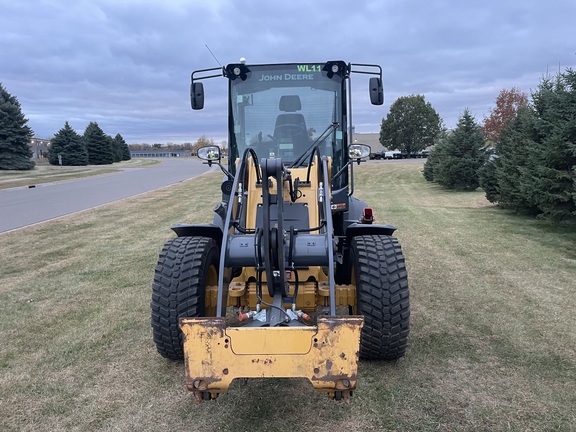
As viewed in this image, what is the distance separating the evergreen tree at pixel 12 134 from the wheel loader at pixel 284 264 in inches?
1451

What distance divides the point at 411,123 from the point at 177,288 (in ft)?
213

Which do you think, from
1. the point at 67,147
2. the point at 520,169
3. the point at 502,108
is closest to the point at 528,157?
the point at 520,169

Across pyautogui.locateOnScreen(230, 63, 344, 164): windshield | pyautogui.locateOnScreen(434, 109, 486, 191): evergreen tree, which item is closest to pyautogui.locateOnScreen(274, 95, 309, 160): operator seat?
pyautogui.locateOnScreen(230, 63, 344, 164): windshield

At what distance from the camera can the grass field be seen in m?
3.36

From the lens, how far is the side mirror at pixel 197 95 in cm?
562

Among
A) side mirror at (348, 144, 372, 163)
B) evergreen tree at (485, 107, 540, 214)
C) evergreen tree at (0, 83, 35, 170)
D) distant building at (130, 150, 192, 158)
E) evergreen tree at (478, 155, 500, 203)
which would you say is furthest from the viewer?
distant building at (130, 150, 192, 158)

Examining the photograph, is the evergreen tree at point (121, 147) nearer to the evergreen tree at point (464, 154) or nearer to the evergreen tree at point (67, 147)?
the evergreen tree at point (67, 147)

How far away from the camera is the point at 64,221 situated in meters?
12.9

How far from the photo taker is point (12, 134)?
36.2 m

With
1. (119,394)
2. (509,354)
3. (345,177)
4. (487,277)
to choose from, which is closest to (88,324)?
(119,394)

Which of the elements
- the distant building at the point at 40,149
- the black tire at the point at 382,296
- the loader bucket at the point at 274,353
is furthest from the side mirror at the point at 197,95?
the distant building at the point at 40,149

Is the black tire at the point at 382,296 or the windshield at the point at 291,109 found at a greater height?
the windshield at the point at 291,109

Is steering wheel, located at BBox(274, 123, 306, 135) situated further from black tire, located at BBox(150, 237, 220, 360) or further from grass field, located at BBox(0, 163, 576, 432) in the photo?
grass field, located at BBox(0, 163, 576, 432)

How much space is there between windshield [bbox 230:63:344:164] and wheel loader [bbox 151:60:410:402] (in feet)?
0.04
